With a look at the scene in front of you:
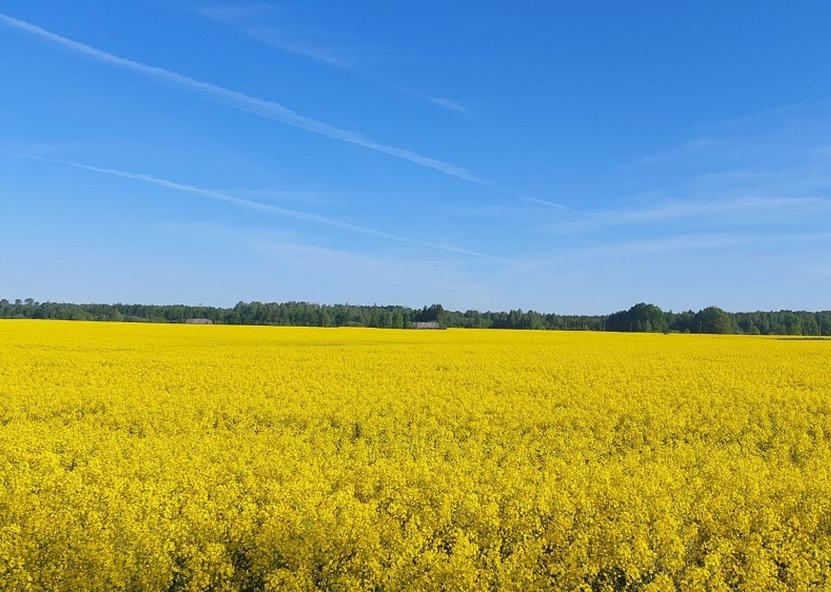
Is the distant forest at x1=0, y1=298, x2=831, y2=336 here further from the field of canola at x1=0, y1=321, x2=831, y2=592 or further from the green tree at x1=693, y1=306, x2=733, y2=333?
the field of canola at x1=0, y1=321, x2=831, y2=592

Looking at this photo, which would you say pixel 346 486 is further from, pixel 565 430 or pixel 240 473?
pixel 565 430

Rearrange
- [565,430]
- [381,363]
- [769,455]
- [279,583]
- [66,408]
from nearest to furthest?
[279,583]
[769,455]
[565,430]
[66,408]
[381,363]

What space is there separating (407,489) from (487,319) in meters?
116

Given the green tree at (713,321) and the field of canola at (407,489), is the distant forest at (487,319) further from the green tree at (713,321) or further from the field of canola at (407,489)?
the field of canola at (407,489)

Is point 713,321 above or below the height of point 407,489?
above

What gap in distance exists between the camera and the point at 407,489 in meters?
7.28

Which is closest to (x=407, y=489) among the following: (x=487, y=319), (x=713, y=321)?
(x=713, y=321)

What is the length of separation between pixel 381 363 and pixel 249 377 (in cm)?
690

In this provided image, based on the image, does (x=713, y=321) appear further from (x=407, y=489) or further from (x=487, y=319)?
(x=407, y=489)

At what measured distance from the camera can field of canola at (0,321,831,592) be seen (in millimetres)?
5453

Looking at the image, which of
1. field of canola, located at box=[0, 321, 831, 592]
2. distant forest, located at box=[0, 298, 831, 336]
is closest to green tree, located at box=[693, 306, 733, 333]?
distant forest, located at box=[0, 298, 831, 336]

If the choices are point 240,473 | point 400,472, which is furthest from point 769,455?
point 240,473

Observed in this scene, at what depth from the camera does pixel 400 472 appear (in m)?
7.95

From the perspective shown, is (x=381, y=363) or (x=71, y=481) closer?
(x=71, y=481)
